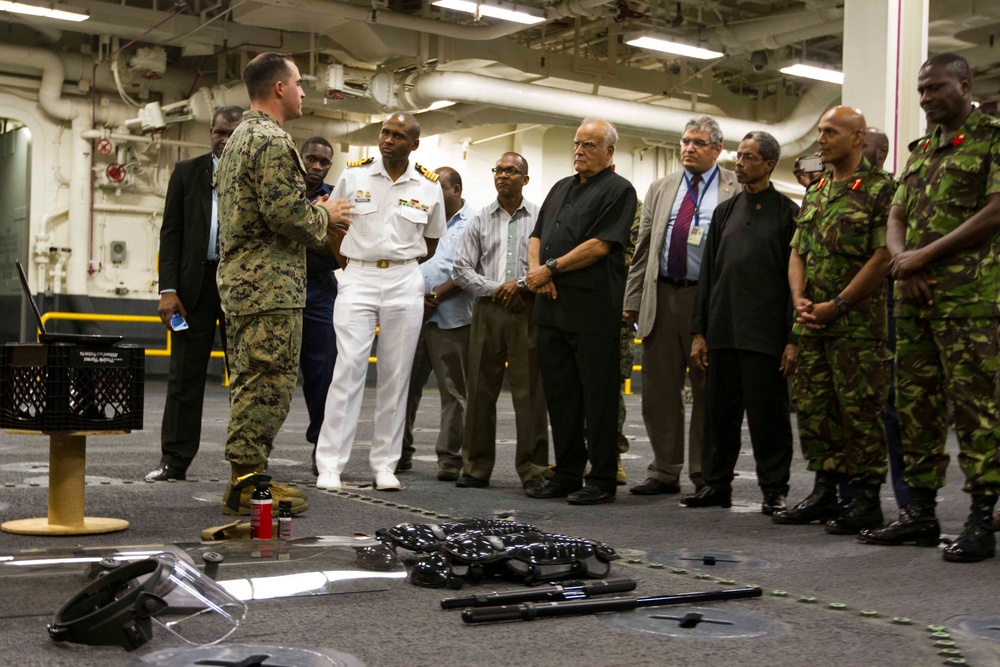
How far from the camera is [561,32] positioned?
16500mm

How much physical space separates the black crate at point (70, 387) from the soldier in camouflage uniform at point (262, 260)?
18.6 inches

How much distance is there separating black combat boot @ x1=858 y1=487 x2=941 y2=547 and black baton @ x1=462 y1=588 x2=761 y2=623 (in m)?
1.18

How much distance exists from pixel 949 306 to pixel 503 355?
8.27ft

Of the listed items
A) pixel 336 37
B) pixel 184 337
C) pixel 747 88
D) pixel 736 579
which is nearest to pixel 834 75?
pixel 747 88

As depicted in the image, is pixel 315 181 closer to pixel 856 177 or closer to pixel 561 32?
pixel 856 177

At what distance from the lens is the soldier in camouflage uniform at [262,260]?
4.43 meters

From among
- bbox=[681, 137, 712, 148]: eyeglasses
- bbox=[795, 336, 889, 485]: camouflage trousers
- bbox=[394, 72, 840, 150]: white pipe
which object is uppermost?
bbox=[394, 72, 840, 150]: white pipe

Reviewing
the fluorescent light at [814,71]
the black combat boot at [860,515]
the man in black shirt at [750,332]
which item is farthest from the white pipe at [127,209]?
the black combat boot at [860,515]

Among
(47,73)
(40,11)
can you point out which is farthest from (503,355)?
(47,73)

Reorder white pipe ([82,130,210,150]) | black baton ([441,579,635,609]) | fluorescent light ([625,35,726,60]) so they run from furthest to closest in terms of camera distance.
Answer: white pipe ([82,130,210,150])
fluorescent light ([625,35,726,60])
black baton ([441,579,635,609])

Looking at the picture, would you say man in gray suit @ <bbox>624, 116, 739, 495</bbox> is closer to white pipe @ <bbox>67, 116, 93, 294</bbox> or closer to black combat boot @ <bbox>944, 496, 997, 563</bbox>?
black combat boot @ <bbox>944, 496, 997, 563</bbox>

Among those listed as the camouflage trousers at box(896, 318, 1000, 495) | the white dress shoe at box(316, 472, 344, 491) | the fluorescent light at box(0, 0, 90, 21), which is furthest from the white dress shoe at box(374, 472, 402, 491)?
the fluorescent light at box(0, 0, 90, 21)

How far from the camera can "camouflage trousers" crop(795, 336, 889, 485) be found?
14.5 feet

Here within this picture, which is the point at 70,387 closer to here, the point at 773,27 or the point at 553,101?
the point at 553,101
